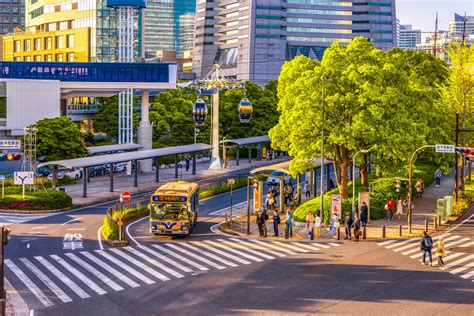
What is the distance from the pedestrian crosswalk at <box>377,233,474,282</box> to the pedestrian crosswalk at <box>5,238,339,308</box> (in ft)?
12.5

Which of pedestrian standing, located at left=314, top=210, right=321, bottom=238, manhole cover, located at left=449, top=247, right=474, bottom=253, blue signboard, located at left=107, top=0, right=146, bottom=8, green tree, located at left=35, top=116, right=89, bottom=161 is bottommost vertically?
manhole cover, located at left=449, top=247, right=474, bottom=253

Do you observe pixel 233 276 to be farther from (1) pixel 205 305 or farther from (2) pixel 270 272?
(1) pixel 205 305

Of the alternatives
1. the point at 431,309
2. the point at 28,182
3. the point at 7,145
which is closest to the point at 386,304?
the point at 431,309

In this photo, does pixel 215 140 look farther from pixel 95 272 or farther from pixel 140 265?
pixel 95 272

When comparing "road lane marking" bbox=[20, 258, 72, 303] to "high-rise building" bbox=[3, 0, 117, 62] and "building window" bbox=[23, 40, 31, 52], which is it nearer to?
"high-rise building" bbox=[3, 0, 117, 62]

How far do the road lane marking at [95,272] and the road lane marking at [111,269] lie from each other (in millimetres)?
501

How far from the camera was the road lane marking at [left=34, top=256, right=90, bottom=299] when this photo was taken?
3084cm

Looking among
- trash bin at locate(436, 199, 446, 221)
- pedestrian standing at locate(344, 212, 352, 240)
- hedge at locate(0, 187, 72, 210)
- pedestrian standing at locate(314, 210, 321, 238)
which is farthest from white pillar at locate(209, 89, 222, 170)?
pedestrian standing at locate(344, 212, 352, 240)

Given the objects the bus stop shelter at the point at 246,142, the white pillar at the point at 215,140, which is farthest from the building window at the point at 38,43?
the white pillar at the point at 215,140

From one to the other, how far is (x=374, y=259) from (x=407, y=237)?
774 centimetres

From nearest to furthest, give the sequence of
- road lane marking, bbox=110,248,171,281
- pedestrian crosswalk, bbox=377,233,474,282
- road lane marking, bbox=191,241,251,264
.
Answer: road lane marking, bbox=110,248,171,281, pedestrian crosswalk, bbox=377,233,474,282, road lane marking, bbox=191,241,251,264

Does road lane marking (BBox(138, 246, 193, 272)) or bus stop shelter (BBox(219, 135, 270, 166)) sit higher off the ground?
bus stop shelter (BBox(219, 135, 270, 166))

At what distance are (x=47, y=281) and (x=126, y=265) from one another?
14.8ft

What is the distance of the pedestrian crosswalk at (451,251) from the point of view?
118ft
